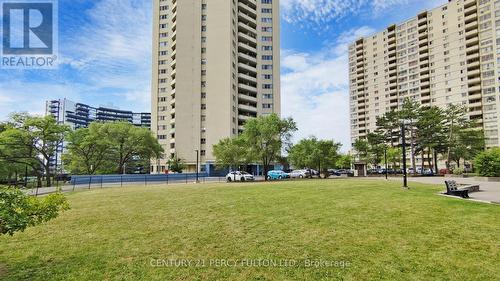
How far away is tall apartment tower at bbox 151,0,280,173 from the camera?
70500 millimetres

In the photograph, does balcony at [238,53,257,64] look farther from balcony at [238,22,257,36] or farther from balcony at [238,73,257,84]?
balcony at [238,22,257,36]

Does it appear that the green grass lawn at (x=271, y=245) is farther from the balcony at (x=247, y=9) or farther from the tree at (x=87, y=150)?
the balcony at (x=247, y=9)

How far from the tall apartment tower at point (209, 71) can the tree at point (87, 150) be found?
1710cm

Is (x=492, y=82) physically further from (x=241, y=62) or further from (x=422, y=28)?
(x=241, y=62)

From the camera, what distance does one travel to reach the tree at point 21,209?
474 centimetres

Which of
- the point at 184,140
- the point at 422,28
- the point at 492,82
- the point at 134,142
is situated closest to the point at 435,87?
the point at 492,82

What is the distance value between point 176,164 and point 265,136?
102 feet

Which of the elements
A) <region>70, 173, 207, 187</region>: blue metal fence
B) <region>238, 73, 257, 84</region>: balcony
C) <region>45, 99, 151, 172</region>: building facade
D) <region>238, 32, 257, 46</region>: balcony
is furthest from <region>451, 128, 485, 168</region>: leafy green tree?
<region>45, 99, 151, 172</region>: building facade

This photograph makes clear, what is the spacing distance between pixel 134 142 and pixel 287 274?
57.1m

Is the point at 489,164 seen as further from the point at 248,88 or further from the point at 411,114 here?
the point at 248,88

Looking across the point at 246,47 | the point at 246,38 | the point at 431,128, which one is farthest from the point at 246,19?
the point at 431,128

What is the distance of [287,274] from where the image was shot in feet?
17.7

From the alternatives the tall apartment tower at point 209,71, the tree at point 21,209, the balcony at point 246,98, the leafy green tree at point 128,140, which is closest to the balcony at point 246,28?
the tall apartment tower at point 209,71

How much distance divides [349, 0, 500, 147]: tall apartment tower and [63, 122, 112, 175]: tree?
8164cm
